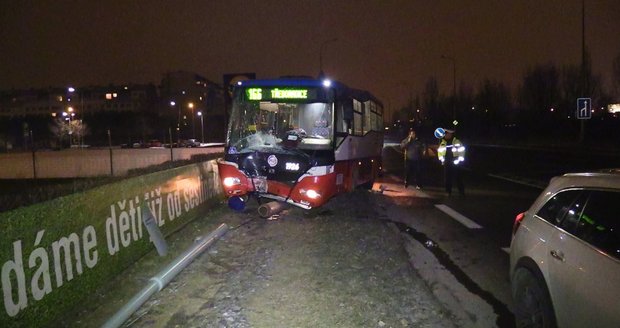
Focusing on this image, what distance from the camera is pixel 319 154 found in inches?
473

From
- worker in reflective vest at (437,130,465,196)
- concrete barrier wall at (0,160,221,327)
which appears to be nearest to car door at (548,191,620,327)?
concrete barrier wall at (0,160,221,327)

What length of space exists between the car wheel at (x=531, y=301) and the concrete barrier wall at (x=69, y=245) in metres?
4.32

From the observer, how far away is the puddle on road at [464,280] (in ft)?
18.5

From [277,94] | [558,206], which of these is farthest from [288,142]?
[558,206]

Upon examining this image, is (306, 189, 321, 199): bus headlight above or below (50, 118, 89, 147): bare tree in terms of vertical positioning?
below

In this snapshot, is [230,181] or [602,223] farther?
[230,181]

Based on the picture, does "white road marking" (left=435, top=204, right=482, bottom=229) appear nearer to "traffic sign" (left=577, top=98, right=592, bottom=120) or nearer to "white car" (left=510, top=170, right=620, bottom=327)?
"white car" (left=510, top=170, right=620, bottom=327)

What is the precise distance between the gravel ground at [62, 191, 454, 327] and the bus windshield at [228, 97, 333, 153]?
2517mm

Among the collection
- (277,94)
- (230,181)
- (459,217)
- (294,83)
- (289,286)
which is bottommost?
(459,217)

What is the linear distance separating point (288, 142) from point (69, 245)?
285 inches

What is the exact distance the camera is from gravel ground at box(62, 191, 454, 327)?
566cm

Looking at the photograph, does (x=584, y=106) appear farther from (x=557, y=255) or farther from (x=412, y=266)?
(x=557, y=255)

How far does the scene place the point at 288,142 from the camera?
12.5 m

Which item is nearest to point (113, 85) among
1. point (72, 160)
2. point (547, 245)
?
point (72, 160)
